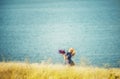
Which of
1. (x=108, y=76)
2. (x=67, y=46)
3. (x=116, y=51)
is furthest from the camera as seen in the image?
(x=67, y=46)

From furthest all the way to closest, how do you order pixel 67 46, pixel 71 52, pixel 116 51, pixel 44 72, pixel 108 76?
pixel 67 46, pixel 116 51, pixel 71 52, pixel 44 72, pixel 108 76

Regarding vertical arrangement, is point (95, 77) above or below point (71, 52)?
below

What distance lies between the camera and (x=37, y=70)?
14.9 feet

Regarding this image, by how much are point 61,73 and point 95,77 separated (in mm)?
559

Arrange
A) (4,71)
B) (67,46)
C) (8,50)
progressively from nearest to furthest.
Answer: (4,71) → (8,50) → (67,46)

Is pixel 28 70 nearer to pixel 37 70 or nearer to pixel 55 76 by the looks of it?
pixel 37 70

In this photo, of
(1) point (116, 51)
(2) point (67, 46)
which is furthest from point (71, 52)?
(2) point (67, 46)

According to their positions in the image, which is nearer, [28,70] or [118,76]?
[118,76]

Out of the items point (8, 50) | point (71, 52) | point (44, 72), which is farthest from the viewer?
point (8, 50)

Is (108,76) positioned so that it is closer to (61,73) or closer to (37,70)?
(61,73)

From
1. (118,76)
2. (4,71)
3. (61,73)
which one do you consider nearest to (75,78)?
(61,73)

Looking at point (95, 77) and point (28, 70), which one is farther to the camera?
point (28, 70)

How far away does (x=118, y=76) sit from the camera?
167 inches

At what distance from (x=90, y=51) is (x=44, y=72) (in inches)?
998
